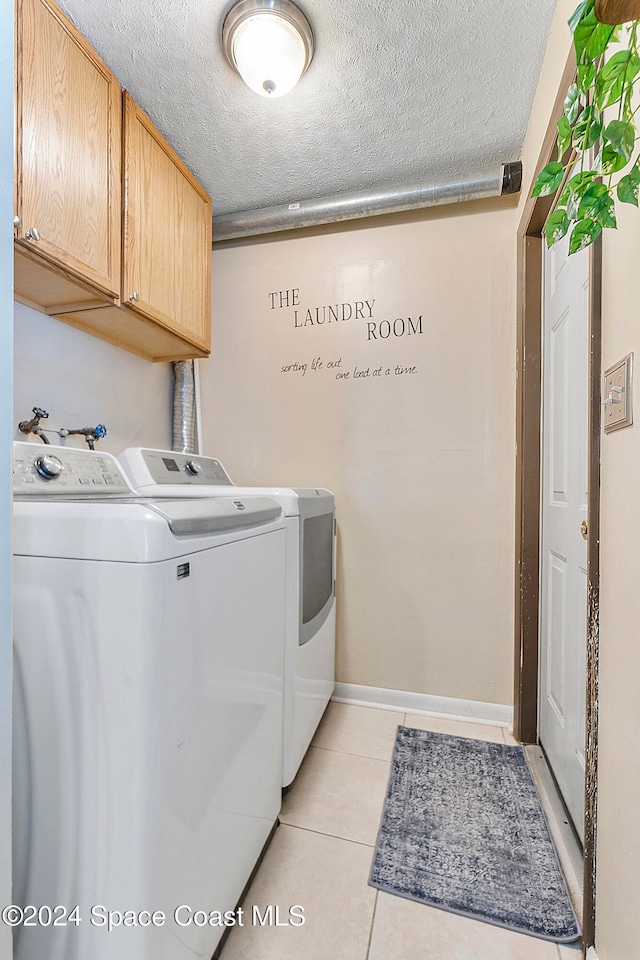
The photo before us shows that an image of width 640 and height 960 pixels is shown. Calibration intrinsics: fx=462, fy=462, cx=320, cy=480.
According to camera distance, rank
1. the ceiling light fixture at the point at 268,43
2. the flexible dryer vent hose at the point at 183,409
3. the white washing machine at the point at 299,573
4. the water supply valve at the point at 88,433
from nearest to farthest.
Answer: the ceiling light fixture at the point at 268,43, the white washing machine at the point at 299,573, the water supply valve at the point at 88,433, the flexible dryer vent hose at the point at 183,409

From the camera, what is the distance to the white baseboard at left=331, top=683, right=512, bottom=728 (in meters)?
2.03

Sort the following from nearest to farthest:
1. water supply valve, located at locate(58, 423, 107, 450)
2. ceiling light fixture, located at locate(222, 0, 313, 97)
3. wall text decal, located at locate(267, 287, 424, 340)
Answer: ceiling light fixture, located at locate(222, 0, 313, 97) < water supply valve, located at locate(58, 423, 107, 450) < wall text decal, located at locate(267, 287, 424, 340)

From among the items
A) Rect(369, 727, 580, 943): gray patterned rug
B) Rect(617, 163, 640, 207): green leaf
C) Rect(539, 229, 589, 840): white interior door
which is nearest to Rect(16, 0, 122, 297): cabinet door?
Rect(617, 163, 640, 207): green leaf

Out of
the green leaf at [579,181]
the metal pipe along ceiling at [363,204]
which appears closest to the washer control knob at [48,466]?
the green leaf at [579,181]

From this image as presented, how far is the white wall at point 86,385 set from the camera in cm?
Result: 157

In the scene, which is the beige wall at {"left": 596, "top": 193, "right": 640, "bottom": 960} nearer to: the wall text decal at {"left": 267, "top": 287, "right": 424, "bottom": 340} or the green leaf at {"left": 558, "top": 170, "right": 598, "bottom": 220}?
the green leaf at {"left": 558, "top": 170, "right": 598, "bottom": 220}

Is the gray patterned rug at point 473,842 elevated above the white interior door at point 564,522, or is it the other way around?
the white interior door at point 564,522

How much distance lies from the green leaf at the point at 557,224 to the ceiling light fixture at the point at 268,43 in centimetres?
117

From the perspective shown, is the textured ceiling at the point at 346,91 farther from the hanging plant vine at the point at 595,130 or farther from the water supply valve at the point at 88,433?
the water supply valve at the point at 88,433

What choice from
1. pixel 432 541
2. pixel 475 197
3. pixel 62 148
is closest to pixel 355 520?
pixel 432 541

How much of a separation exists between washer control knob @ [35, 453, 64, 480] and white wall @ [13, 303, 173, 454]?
0.41m

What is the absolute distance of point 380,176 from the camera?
204cm

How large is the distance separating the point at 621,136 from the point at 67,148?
1426mm

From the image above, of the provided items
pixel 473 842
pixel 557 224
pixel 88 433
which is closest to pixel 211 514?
pixel 557 224
